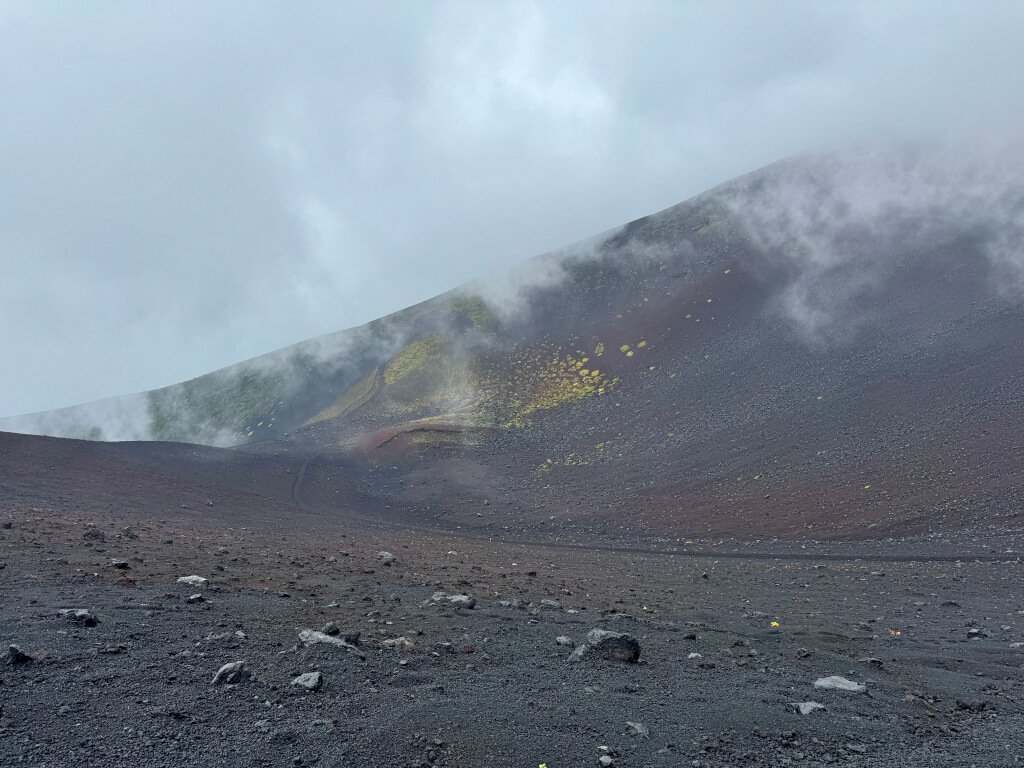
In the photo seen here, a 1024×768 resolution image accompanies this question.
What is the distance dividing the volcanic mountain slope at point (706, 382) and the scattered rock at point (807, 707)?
532 inches

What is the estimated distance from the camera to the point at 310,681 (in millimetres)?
4785

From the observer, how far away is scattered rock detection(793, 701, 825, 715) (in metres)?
5.16

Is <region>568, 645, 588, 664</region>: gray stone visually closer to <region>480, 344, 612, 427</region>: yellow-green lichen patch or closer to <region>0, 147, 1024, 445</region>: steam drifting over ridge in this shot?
<region>480, 344, 612, 427</region>: yellow-green lichen patch

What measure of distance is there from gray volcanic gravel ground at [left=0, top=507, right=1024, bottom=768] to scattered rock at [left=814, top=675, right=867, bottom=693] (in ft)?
0.49

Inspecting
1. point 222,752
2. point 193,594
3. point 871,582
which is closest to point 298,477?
point 193,594

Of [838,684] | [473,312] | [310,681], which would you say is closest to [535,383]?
[473,312]

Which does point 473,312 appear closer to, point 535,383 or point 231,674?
point 535,383

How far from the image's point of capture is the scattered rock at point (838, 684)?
18.8 feet

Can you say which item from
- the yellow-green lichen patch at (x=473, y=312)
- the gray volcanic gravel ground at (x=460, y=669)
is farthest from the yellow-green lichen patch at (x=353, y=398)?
the gray volcanic gravel ground at (x=460, y=669)

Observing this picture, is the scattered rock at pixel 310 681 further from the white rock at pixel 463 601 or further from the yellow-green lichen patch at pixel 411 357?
the yellow-green lichen patch at pixel 411 357

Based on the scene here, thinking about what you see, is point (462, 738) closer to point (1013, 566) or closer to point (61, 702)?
point (61, 702)

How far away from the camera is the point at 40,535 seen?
938 centimetres

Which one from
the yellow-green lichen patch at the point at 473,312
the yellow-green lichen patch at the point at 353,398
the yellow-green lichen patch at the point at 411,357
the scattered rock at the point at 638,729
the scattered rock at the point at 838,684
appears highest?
the yellow-green lichen patch at the point at 473,312

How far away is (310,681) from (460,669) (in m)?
1.49
